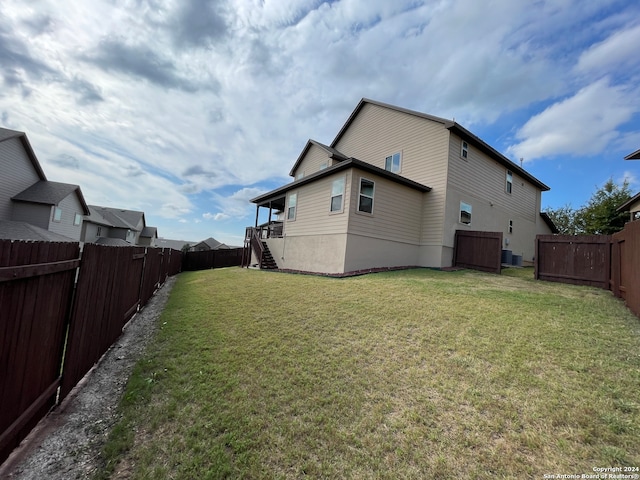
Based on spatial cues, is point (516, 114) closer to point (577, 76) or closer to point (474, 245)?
point (577, 76)

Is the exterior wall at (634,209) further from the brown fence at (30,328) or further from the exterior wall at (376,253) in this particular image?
the brown fence at (30,328)

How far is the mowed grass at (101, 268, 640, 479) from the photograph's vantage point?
88.0 inches

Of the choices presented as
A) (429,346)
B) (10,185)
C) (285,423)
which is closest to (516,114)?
(429,346)

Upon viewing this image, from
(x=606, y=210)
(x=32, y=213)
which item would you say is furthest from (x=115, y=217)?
(x=606, y=210)

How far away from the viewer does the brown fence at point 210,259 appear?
23.3m

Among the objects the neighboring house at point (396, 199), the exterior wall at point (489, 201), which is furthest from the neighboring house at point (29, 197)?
the exterior wall at point (489, 201)

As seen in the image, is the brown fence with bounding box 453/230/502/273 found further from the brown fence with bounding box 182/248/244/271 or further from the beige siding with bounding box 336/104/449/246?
the brown fence with bounding box 182/248/244/271

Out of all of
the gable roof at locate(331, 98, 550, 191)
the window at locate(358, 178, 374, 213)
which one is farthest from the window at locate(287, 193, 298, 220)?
the gable roof at locate(331, 98, 550, 191)

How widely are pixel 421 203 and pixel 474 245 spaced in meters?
3.00

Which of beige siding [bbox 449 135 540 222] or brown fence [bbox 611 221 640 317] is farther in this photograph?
beige siding [bbox 449 135 540 222]

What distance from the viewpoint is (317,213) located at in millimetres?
13109

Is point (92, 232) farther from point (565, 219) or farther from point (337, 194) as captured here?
point (565, 219)

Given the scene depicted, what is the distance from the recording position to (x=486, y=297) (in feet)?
21.3

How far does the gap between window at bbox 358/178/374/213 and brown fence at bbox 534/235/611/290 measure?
6003mm
